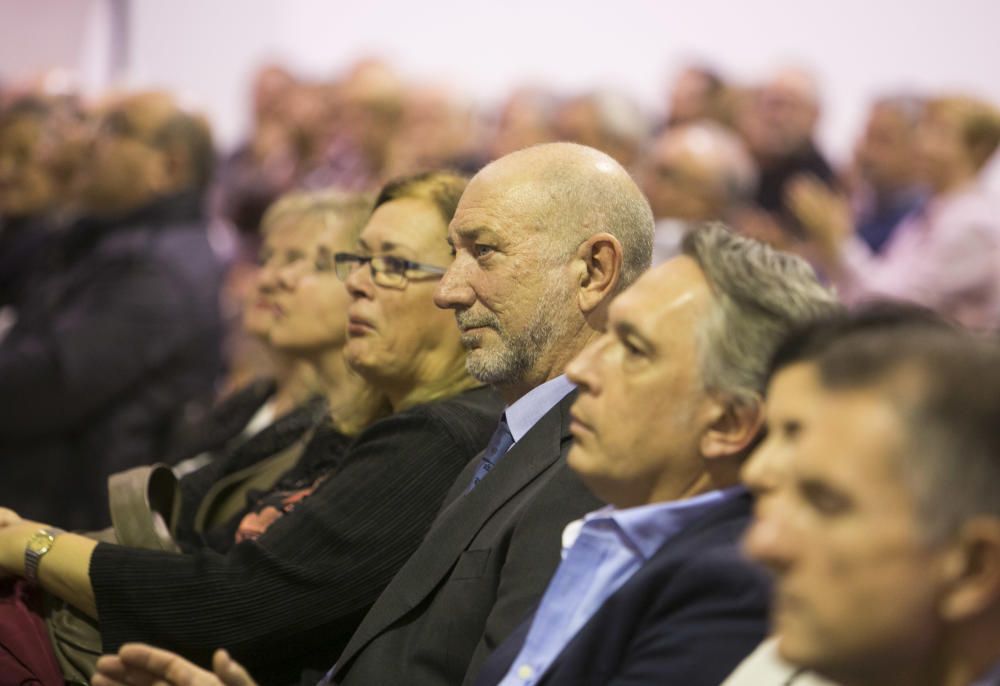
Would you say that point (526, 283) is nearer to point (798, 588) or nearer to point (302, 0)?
point (798, 588)

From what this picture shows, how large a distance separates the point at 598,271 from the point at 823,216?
316 centimetres

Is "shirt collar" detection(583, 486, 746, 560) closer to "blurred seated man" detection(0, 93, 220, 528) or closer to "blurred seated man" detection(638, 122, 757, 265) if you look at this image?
"blurred seated man" detection(0, 93, 220, 528)

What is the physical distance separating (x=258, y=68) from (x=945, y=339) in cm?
670

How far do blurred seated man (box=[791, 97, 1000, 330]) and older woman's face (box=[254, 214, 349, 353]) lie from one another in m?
1.81

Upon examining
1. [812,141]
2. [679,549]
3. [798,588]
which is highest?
[798,588]

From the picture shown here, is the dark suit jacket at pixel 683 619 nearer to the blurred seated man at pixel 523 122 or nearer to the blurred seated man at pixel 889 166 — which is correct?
the blurred seated man at pixel 889 166

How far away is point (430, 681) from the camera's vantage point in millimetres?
2182

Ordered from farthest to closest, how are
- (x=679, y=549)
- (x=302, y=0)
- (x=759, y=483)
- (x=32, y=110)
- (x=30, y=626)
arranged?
(x=302, y=0) < (x=32, y=110) < (x=30, y=626) < (x=679, y=549) < (x=759, y=483)

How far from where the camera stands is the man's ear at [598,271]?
240 centimetres

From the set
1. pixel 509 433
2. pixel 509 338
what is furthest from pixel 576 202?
pixel 509 433

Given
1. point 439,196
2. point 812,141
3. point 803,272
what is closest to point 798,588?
point 803,272

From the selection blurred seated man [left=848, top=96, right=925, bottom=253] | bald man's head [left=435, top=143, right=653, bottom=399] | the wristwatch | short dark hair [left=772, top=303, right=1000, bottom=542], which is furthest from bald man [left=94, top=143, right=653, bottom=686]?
blurred seated man [left=848, top=96, right=925, bottom=253]

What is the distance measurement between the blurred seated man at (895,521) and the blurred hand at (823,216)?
4.03 meters

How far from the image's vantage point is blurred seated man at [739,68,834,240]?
6109 mm
